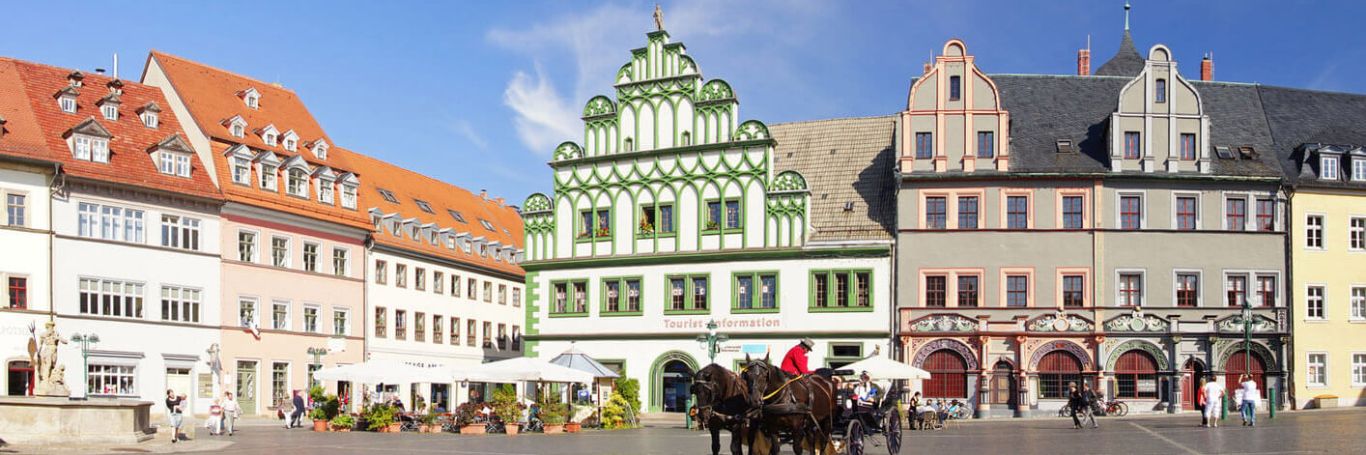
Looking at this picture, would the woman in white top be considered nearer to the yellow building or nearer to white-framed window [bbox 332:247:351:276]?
the yellow building

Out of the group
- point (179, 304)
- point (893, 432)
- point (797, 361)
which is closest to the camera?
point (797, 361)

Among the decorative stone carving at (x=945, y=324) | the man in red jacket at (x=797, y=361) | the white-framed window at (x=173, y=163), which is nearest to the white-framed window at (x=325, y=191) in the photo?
the white-framed window at (x=173, y=163)

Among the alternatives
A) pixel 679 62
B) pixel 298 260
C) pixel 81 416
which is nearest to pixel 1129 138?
pixel 679 62

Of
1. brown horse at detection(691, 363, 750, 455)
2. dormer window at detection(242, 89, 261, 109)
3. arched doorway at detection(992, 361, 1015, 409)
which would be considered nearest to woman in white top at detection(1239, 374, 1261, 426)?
arched doorway at detection(992, 361, 1015, 409)

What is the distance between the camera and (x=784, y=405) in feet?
65.3

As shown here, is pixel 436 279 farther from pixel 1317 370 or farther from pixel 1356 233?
pixel 1356 233

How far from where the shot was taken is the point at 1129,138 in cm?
5272

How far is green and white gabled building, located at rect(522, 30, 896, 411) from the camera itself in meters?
54.7

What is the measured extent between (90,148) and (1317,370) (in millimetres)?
44854

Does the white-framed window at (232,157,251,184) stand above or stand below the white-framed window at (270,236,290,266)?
above

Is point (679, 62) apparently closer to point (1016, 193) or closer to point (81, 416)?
point (1016, 193)

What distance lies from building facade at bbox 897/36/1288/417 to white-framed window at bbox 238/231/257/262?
25.7m

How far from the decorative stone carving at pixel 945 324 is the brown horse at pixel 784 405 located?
32.0 meters

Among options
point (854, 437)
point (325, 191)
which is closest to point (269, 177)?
point (325, 191)
